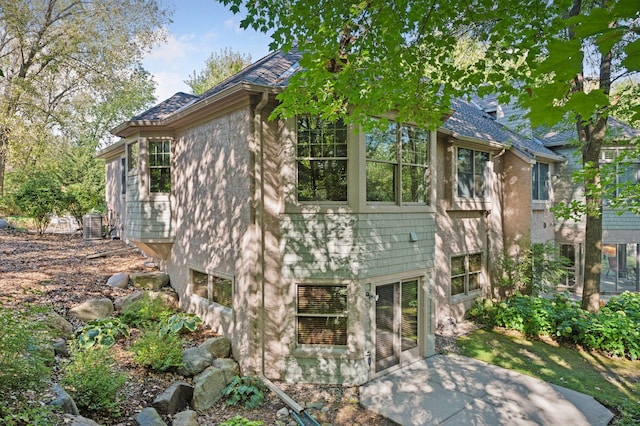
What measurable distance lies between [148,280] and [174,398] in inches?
184

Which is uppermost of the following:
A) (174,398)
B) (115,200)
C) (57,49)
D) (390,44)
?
(57,49)

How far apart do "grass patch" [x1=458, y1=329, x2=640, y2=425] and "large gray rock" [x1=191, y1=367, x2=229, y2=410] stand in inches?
232

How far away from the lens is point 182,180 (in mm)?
9289

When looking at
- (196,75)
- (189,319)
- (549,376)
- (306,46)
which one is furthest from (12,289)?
(196,75)

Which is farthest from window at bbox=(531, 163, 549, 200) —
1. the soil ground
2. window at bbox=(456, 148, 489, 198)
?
the soil ground

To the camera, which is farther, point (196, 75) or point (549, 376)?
point (196, 75)

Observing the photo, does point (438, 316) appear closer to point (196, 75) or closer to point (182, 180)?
point (182, 180)

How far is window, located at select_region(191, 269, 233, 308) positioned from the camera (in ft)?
26.1

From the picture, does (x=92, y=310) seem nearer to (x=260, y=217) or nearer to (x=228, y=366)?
(x=228, y=366)

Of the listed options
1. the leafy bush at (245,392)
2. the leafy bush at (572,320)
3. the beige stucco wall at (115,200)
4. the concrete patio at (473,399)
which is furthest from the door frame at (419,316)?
the beige stucco wall at (115,200)

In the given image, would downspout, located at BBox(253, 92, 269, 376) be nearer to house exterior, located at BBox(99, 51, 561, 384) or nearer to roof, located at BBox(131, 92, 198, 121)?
house exterior, located at BBox(99, 51, 561, 384)

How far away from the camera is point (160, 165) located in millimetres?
9586

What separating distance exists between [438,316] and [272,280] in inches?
223

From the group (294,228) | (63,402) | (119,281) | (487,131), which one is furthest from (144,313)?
(487,131)
